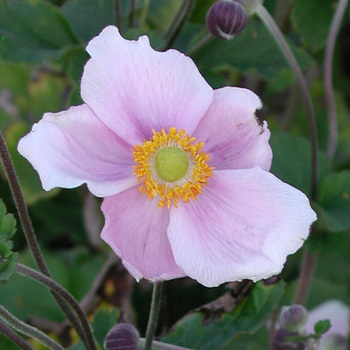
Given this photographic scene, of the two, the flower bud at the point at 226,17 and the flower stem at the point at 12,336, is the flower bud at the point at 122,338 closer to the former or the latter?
the flower stem at the point at 12,336

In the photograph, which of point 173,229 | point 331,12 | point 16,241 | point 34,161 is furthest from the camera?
point 16,241

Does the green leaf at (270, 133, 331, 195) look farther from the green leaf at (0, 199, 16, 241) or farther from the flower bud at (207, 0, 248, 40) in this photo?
the green leaf at (0, 199, 16, 241)

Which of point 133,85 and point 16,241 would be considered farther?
point 16,241

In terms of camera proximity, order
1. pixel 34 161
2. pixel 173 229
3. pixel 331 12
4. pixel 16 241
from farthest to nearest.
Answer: pixel 16 241, pixel 331 12, pixel 173 229, pixel 34 161

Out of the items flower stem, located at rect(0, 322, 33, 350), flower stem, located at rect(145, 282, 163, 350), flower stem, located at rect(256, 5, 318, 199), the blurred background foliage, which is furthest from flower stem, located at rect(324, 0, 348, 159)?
flower stem, located at rect(0, 322, 33, 350)

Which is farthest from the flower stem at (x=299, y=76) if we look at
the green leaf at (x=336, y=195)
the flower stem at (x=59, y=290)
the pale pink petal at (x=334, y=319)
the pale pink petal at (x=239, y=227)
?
the flower stem at (x=59, y=290)

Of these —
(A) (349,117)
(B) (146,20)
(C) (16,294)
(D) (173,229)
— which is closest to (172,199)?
(D) (173,229)

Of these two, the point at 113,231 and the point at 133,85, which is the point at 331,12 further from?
the point at 113,231

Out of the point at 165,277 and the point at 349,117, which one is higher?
the point at 165,277
